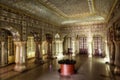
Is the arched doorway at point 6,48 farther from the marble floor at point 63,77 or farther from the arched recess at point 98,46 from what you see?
the arched recess at point 98,46

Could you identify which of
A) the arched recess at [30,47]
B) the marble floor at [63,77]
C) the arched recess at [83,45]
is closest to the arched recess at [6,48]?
the arched recess at [30,47]

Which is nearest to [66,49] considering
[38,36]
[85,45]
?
[85,45]

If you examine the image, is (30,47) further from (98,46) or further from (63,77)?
(98,46)

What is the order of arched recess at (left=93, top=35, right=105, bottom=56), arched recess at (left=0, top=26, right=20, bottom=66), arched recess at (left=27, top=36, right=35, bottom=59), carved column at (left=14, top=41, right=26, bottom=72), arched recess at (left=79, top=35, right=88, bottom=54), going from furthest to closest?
1. arched recess at (left=79, top=35, right=88, bottom=54)
2. arched recess at (left=93, top=35, right=105, bottom=56)
3. arched recess at (left=27, top=36, right=35, bottom=59)
4. arched recess at (left=0, top=26, right=20, bottom=66)
5. carved column at (left=14, top=41, right=26, bottom=72)

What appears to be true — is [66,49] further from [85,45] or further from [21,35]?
[21,35]

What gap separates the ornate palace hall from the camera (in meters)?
6.82

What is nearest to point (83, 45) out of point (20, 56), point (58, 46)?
point (58, 46)

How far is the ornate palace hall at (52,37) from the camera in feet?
22.4

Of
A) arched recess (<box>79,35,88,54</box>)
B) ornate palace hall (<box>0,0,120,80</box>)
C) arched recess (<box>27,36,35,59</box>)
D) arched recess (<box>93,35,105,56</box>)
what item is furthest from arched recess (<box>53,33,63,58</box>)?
arched recess (<box>93,35,105,56</box>)

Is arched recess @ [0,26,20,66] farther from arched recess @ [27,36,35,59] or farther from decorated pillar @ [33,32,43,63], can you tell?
arched recess @ [27,36,35,59]

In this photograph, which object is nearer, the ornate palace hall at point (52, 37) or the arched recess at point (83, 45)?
the ornate palace hall at point (52, 37)

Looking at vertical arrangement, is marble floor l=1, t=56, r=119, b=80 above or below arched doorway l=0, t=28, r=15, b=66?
below

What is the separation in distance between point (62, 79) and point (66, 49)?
11.9 meters

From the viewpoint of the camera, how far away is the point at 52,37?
13336 millimetres
